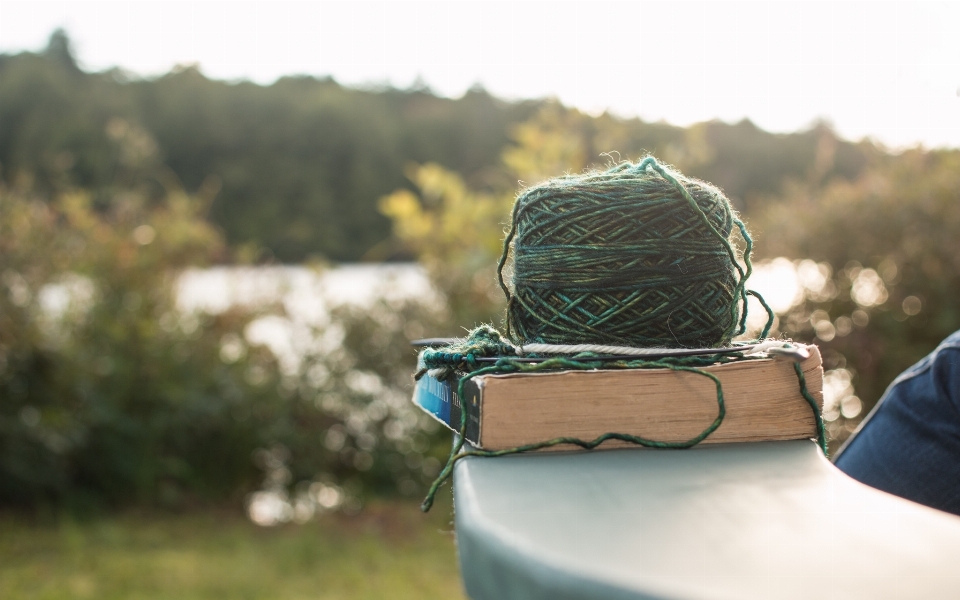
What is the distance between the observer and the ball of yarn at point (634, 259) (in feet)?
2.42

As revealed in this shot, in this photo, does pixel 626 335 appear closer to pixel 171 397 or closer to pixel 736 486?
pixel 736 486

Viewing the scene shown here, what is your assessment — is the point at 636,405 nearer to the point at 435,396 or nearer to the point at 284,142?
the point at 435,396

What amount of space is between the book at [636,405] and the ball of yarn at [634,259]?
0.09m

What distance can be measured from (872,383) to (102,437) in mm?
3727

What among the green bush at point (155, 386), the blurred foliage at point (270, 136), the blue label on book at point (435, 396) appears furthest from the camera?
the blurred foliage at point (270, 136)

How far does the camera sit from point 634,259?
74 cm

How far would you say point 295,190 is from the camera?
395 inches

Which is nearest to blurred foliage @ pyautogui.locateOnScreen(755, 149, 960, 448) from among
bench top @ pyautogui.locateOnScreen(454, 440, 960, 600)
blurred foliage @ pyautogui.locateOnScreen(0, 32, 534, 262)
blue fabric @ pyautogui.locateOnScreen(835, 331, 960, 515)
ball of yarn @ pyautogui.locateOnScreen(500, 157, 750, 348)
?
blue fabric @ pyautogui.locateOnScreen(835, 331, 960, 515)

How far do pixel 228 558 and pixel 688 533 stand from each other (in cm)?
340

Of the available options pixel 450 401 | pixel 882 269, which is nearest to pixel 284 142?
pixel 882 269

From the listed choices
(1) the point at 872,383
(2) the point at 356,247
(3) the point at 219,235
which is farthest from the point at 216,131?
(1) the point at 872,383

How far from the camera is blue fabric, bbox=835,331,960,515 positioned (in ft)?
3.39

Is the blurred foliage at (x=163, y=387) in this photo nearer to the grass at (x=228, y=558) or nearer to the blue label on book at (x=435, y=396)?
the grass at (x=228, y=558)

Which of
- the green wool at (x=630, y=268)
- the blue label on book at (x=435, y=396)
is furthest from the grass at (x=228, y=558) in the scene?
the green wool at (x=630, y=268)
